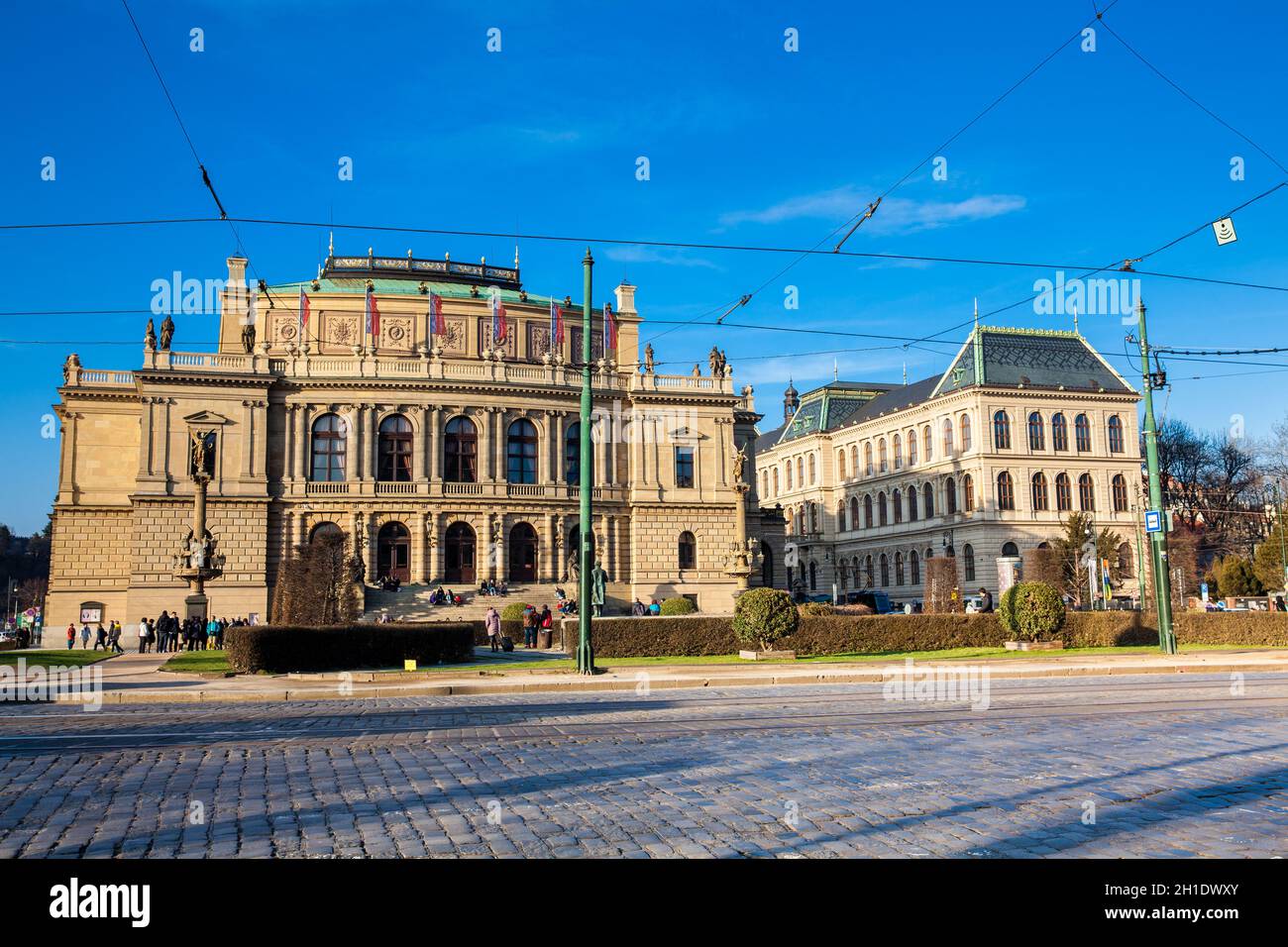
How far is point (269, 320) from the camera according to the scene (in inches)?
2505

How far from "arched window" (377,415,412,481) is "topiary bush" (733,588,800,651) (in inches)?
1310

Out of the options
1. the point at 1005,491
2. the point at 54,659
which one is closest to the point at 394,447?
the point at 54,659

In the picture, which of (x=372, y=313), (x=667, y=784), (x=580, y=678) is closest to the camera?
(x=667, y=784)

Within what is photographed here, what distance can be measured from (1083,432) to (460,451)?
4871 centimetres

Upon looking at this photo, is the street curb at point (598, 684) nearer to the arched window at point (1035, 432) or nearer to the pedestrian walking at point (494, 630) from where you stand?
the pedestrian walking at point (494, 630)

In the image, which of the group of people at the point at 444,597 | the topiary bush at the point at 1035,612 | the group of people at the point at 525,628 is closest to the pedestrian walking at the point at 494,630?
the group of people at the point at 525,628

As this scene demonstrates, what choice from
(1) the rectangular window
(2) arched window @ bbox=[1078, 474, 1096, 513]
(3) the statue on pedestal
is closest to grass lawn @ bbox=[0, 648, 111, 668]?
(3) the statue on pedestal

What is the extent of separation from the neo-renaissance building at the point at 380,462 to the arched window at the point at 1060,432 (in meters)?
27.8

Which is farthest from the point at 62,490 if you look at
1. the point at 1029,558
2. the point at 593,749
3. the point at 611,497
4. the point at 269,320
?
the point at 1029,558

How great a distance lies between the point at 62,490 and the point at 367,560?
17989mm

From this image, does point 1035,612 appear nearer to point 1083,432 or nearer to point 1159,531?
point 1159,531

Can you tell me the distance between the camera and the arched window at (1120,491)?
255 feet

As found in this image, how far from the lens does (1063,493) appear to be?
7662 centimetres

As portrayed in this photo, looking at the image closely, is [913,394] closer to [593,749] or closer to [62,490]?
[62,490]
